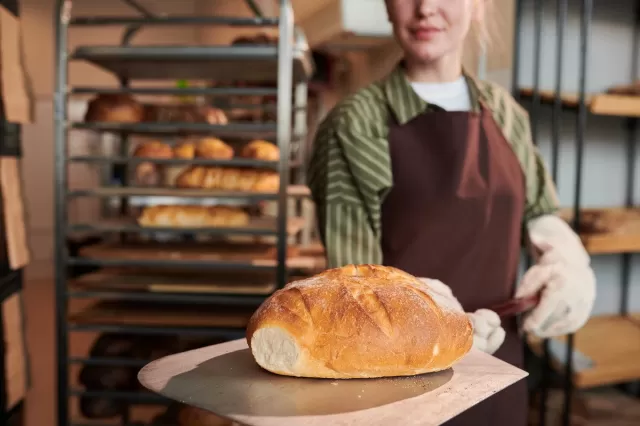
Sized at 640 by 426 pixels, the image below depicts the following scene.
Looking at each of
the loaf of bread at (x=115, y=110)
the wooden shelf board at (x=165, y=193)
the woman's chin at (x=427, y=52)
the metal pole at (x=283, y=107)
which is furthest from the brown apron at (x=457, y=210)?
the loaf of bread at (x=115, y=110)

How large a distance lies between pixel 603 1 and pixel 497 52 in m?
0.57

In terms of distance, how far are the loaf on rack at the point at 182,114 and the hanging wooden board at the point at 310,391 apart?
1655 mm

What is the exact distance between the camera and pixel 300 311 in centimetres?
70

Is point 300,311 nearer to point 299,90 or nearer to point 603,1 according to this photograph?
point 299,90

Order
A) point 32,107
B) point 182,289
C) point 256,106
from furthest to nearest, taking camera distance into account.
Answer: point 256,106 → point 182,289 → point 32,107

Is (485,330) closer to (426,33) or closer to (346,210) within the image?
(346,210)

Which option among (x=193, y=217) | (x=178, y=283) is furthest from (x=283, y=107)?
(x=178, y=283)

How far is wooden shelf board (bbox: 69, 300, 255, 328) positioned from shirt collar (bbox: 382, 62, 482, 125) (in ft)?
3.55

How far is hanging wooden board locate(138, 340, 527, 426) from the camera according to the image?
0.57 metres

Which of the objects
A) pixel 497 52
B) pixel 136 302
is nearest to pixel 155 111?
pixel 136 302

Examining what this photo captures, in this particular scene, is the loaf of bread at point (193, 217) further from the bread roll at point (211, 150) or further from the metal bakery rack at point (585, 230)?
the metal bakery rack at point (585, 230)

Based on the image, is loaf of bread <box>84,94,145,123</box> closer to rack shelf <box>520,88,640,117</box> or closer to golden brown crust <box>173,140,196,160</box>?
golden brown crust <box>173,140,196,160</box>

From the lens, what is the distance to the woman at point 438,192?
108 centimetres

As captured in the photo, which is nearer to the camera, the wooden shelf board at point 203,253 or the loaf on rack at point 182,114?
the wooden shelf board at point 203,253
